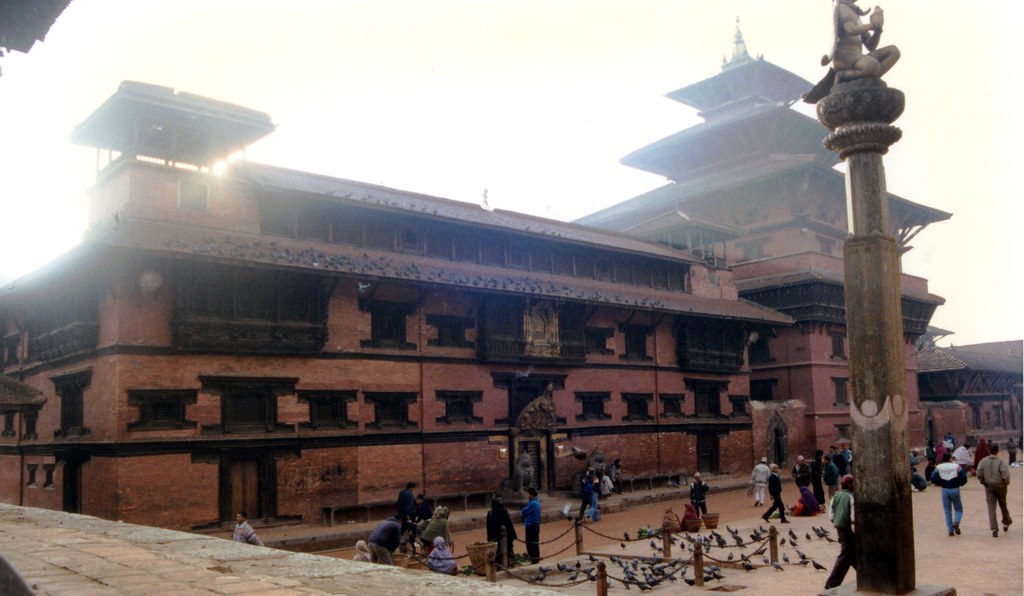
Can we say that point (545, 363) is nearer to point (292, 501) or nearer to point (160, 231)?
point (292, 501)

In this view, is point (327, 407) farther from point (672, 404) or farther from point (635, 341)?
point (672, 404)

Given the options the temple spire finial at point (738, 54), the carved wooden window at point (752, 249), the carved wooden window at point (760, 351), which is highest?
the temple spire finial at point (738, 54)

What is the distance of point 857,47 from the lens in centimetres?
895

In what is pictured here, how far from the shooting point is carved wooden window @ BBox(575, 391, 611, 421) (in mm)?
29594

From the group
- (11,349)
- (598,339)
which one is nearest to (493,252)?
(598,339)

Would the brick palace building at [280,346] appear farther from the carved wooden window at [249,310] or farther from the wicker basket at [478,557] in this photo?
the wicker basket at [478,557]

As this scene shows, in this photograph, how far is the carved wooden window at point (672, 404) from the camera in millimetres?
32688

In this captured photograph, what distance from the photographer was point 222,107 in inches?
893

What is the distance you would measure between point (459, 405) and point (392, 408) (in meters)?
2.51

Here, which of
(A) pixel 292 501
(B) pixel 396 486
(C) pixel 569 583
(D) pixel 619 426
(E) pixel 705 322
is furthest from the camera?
(E) pixel 705 322

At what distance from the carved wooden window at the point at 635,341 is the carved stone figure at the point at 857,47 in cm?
2292

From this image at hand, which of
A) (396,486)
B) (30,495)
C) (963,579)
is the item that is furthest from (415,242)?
(963,579)

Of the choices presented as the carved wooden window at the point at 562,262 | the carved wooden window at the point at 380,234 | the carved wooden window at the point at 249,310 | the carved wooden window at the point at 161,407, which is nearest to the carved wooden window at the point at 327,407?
the carved wooden window at the point at 249,310

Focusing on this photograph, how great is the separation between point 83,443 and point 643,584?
45.8 feet
